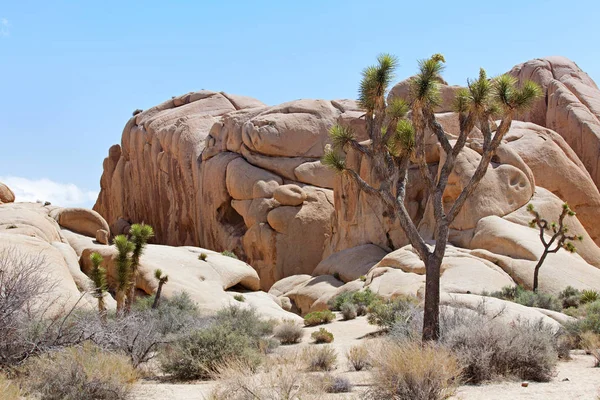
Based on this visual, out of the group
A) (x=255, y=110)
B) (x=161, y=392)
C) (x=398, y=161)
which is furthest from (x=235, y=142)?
(x=161, y=392)

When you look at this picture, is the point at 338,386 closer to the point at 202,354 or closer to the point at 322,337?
the point at 202,354

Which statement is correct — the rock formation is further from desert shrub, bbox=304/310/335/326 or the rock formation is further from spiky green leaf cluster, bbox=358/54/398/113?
spiky green leaf cluster, bbox=358/54/398/113

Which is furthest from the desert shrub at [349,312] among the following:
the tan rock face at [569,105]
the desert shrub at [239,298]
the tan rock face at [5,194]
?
the tan rock face at [5,194]

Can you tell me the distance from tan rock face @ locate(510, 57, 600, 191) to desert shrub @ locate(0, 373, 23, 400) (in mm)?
Result: 34452

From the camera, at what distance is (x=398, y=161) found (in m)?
15.5

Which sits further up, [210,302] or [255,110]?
[255,110]

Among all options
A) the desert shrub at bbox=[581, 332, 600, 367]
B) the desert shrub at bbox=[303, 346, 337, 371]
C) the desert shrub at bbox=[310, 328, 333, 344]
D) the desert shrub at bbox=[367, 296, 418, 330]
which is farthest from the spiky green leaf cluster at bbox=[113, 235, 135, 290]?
the desert shrub at bbox=[581, 332, 600, 367]

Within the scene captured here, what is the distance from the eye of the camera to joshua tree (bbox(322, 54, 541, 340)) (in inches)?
507

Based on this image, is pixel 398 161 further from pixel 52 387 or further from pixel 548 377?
pixel 52 387

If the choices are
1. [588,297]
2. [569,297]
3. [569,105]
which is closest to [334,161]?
[588,297]

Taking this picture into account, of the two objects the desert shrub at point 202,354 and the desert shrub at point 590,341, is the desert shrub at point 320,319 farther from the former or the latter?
the desert shrub at point 202,354

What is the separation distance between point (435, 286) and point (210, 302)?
37.8ft

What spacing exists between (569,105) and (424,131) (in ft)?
92.2

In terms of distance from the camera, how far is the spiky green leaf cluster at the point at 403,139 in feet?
48.4
